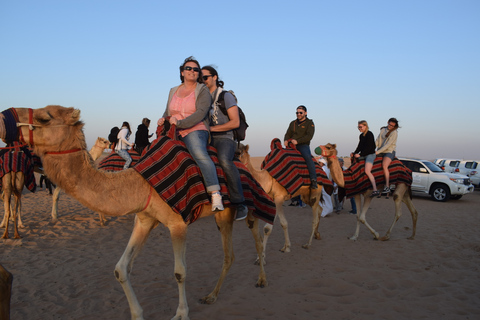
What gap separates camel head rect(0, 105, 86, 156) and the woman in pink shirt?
1.07m

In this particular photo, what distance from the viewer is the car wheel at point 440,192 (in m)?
17.6

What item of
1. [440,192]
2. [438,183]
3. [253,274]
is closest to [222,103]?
[253,274]

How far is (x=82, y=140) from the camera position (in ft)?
11.2

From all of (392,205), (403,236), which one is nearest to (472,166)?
(392,205)

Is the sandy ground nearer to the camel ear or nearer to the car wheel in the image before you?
the camel ear

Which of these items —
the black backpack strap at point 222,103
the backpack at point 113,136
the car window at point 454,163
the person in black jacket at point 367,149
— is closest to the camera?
the black backpack strap at point 222,103

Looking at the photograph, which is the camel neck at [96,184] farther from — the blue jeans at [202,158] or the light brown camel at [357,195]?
the light brown camel at [357,195]

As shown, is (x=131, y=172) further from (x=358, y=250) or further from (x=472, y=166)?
(x=472, y=166)

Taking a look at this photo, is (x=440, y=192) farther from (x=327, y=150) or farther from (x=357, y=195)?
(x=327, y=150)

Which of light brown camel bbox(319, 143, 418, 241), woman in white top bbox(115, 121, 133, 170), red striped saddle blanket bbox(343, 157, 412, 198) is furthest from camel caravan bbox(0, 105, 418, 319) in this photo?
woman in white top bbox(115, 121, 133, 170)

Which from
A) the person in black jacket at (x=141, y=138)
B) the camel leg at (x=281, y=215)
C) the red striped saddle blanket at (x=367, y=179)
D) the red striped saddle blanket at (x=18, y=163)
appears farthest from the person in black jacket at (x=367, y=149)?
the red striped saddle blanket at (x=18, y=163)

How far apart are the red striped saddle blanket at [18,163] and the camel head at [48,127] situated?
21.8 feet

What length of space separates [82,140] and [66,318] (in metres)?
2.52

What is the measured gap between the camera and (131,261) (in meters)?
4.11
